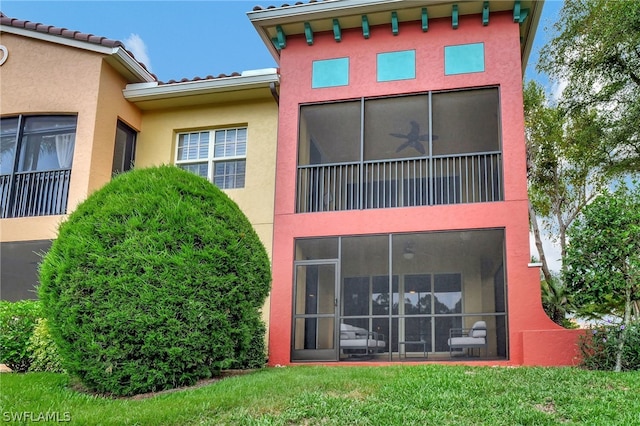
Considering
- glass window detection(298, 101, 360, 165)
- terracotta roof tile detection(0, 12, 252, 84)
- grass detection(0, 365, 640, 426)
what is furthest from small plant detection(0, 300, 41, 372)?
glass window detection(298, 101, 360, 165)

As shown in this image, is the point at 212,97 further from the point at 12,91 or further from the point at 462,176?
the point at 462,176

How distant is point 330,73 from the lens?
12.4 m

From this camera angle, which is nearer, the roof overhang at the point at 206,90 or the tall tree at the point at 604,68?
the roof overhang at the point at 206,90

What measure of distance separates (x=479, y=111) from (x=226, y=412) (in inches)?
322

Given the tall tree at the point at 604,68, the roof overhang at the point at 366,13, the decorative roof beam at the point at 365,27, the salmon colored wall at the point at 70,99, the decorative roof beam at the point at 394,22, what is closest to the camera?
the roof overhang at the point at 366,13

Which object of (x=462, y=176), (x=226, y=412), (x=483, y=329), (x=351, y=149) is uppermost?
(x=351, y=149)

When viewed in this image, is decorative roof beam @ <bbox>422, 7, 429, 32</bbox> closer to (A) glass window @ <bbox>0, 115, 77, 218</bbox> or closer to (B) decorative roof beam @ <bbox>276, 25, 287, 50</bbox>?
(B) decorative roof beam @ <bbox>276, 25, 287, 50</bbox>

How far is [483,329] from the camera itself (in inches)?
430

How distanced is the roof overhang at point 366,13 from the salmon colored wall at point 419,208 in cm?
22

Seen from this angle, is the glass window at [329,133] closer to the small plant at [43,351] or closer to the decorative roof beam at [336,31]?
the decorative roof beam at [336,31]

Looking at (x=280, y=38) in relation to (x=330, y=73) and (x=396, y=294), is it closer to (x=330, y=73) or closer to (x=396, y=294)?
(x=330, y=73)

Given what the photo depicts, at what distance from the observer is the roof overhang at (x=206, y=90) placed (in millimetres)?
12499

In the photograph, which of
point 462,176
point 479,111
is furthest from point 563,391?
point 479,111

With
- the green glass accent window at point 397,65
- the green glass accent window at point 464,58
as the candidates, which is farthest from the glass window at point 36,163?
the green glass accent window at point 464,58
